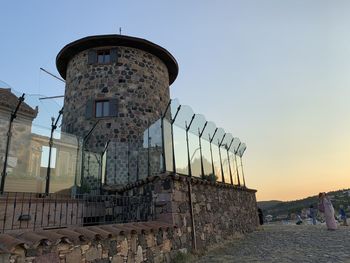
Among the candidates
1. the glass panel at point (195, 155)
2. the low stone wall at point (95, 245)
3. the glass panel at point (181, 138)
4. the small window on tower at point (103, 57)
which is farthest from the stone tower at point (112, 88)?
the low stone wall at point (95, 245)

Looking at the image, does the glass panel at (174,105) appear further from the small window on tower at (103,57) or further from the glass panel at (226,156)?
the small window on tower at (103,57)

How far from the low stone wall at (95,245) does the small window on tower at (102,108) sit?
7123 mm

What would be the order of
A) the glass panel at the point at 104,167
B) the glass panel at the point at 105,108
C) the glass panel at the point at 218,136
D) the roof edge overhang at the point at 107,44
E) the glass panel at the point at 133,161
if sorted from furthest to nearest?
the roof edge overhang at the point at 107,44, the glass panel at the point at 105,108, the glass panel at the point at 218,136, the glass panel at the point at 104,167, the glass panel at the point at 133,161

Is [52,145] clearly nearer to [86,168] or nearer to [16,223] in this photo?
[86,168]

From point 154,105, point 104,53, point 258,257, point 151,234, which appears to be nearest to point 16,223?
point 151,234

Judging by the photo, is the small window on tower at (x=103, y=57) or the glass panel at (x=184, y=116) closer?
the glass panel at (x=184, y=116)

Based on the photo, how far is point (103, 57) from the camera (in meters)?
13.8

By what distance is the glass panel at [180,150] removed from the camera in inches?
356

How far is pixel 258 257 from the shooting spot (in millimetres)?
7406

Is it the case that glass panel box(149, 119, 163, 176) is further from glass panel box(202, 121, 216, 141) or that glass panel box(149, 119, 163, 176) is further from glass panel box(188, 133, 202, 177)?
glass panel box(202, 121, 216, 141)

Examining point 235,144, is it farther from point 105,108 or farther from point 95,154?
point 95,154

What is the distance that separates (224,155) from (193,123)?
3878 millimetres

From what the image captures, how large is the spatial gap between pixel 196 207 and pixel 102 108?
6.56 metres

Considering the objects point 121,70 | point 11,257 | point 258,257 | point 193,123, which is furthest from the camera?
point 121,70
